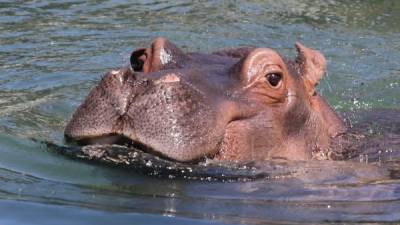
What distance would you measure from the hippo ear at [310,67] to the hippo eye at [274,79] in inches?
21.9

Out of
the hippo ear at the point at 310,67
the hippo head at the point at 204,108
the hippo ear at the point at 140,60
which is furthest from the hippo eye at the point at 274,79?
the hippo ear at the point at 140,60

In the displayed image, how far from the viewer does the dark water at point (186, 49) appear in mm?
5145

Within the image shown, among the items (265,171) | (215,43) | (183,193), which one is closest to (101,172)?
(183,193)

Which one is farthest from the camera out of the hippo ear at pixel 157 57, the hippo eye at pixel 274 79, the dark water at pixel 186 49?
the hippo eye at pixel 274 79

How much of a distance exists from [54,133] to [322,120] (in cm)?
203

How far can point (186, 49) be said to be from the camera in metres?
11.2

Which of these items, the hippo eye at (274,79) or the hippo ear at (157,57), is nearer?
the hippo ear at (157,57)

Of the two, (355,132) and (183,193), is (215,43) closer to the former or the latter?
(355,132)

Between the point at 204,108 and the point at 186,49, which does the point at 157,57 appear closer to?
the point at 204,108

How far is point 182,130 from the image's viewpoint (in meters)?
5.53

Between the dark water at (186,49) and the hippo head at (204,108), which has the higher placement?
the hippo head at (204,108)

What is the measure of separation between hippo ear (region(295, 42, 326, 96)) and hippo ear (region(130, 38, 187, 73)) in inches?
44.8

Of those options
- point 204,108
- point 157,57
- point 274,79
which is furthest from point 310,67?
point 204,108

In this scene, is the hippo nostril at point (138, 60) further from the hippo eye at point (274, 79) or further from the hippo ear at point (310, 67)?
the hippo ear at point (310, 67)
